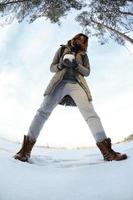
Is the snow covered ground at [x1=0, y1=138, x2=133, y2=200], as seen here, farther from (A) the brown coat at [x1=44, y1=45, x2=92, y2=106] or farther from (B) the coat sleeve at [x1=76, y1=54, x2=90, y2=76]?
(B) the coat sleeve at [x1=76, y1=54, x2=90, y2=76]

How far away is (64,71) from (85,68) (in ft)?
0.96

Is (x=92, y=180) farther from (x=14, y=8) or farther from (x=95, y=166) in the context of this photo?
(x=14, y=8)

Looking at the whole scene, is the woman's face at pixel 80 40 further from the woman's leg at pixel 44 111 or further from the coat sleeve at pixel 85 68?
the woman's leg at pixel 44 111

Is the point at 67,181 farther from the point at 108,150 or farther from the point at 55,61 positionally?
the point at 55,61

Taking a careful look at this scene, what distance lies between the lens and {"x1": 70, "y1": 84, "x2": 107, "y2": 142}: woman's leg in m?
5.51

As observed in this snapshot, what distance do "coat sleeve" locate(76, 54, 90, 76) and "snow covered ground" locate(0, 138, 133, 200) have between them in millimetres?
1137

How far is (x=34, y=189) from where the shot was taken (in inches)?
172

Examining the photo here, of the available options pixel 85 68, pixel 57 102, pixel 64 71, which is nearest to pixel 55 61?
pixel 64 71

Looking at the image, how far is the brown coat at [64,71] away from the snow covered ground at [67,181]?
85 cm

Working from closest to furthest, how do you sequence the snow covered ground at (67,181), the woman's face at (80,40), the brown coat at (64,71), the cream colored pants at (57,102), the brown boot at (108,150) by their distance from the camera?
the snow covered ground at (67,181)
the brown boot at (108,150)
the cream colored pants at (57,102)
the brown coat at (64,71)
the woman's face at (80,40)

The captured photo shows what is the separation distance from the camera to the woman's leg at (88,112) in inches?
217

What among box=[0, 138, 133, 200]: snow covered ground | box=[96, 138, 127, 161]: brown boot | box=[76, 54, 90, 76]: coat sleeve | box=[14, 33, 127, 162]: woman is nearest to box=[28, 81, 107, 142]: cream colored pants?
box=[14, 33, 127, 162]: woman

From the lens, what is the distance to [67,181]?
4695 mm

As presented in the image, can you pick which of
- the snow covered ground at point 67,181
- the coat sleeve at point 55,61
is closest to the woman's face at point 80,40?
the coat sleeve at point 55,61
